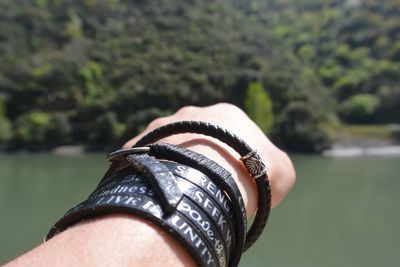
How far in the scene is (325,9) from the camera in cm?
3759

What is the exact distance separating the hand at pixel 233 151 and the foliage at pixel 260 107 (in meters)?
18.7

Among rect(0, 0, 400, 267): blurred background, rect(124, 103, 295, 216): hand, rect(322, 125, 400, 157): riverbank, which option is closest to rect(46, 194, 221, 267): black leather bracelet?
rect(124, 103, 295, 216): hand

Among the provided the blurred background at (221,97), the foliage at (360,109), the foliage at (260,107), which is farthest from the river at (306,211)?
the foliage at (360,109)

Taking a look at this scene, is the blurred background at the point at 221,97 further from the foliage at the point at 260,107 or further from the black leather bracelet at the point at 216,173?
the black leather bracelet at the point at 216,173

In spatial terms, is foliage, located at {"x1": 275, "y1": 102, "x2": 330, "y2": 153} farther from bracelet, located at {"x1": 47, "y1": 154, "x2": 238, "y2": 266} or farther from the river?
bracelet, located at {"x1": 47, "y1": 154, "x2": 238, "y2": 266}

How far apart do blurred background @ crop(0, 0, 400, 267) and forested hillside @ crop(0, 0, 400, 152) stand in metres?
0.07

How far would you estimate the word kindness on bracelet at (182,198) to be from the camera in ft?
1.23

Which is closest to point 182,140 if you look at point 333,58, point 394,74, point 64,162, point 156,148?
point 156,148

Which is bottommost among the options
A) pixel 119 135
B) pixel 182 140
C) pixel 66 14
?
pixel 119 135

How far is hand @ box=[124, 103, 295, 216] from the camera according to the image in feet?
1.66

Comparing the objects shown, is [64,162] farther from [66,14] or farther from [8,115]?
[66,14]

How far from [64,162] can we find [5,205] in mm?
7236

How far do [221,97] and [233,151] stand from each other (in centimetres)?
2056

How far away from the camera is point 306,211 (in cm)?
852
